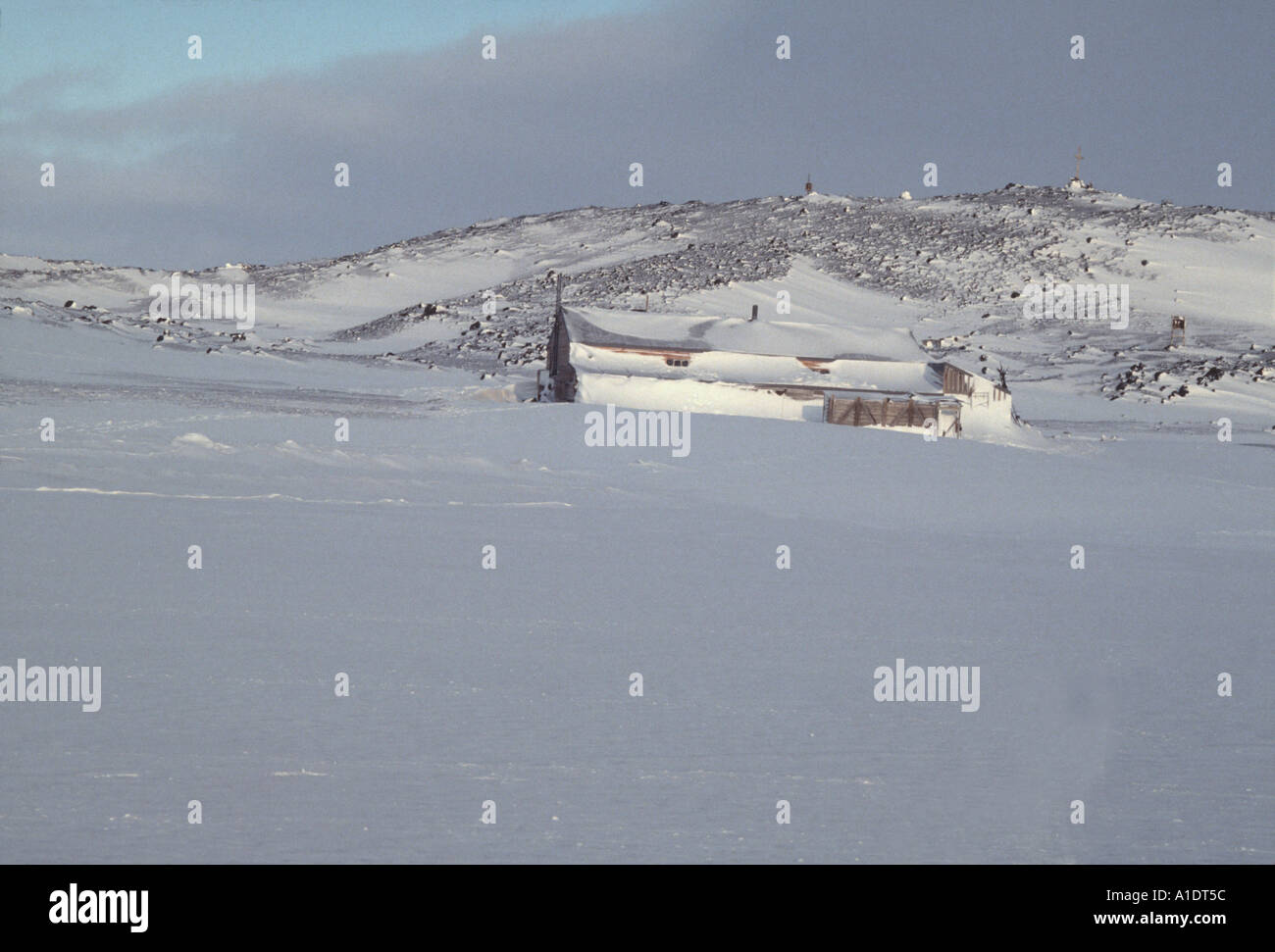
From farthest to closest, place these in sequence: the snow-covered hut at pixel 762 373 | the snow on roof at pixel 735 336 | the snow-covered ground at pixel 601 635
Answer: the snow on roof at pixel 735 336
the snow-covered hut at pixel 762 373
the snow-covered ground at pixel 601 635

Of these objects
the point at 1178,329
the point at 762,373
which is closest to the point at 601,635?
the point at 762,373

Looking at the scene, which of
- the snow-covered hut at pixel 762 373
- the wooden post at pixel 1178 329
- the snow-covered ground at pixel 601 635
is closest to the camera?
the snow-covered ground at pixel 601 635

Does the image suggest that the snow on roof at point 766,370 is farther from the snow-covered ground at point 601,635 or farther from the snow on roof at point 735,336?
the snow-covered ground at point 601,635

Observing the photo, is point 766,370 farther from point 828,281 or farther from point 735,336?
point 828,281

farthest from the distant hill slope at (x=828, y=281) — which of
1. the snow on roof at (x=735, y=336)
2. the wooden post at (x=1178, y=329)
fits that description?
the snow on roof at (x=735, y=336)

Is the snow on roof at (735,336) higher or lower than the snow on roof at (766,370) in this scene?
higher

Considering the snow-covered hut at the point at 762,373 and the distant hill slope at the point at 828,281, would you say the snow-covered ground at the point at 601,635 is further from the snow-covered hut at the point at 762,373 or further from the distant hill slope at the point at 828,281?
the distant hill slope at the point at 828,281

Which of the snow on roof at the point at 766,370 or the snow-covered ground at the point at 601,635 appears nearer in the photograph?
the snow-covered ground at the point at 601,635
